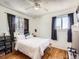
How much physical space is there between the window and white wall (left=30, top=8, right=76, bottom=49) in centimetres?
26

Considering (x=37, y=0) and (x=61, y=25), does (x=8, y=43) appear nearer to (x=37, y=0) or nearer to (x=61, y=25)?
(x=37, y=0)

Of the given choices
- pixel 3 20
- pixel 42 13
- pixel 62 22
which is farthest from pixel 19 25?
pixel 62 22

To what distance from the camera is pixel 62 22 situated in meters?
4.43

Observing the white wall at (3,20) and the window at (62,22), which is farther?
the window at (62,22)

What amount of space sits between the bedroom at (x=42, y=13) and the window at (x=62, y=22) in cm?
19

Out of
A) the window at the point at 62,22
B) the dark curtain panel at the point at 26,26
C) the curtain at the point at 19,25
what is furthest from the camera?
the dark curtain panel at the point at 26,26

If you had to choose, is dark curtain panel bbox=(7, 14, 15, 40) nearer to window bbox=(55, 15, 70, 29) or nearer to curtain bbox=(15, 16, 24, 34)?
curtain bbox=(15, 16, 24, 34)

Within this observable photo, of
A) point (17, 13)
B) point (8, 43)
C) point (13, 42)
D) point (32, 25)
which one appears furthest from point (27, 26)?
point (8, 43)

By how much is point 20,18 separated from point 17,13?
42 cm

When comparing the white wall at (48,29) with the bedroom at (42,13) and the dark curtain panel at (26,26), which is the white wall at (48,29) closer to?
the bedroom at (42,13)

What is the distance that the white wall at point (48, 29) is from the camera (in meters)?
4.20

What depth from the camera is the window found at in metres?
4.15

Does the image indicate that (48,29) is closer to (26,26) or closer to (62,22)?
(62,22)

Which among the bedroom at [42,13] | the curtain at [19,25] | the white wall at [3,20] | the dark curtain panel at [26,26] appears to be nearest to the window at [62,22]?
the bedroom at [42,13]
